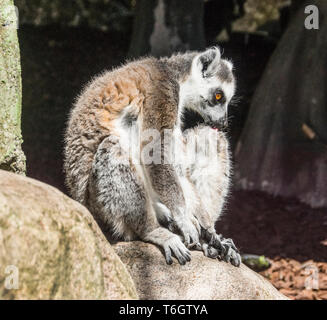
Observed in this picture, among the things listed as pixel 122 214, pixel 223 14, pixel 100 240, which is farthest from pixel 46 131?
pixel 100 240

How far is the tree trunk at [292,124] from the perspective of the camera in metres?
7.53

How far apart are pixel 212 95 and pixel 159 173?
1127 mm

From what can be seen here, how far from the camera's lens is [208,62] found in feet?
15.5

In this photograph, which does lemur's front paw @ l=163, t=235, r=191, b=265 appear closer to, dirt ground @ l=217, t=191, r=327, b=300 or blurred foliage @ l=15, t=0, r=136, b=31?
dirt ground @ l=217, t=191, r=327, b=300

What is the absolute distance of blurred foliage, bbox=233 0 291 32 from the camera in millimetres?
11266

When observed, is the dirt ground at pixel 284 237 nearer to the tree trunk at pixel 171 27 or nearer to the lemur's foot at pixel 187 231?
the lemur's foot at pixel 187 231

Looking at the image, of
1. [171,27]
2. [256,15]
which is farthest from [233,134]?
[256,15]

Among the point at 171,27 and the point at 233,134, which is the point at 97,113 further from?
the point at 233,134

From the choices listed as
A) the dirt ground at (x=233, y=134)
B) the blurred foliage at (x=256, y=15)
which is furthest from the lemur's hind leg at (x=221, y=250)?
the blurred foliage at (x=256, y=15)

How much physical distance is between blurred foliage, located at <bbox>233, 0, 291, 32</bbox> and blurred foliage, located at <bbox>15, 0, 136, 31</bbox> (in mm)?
2455

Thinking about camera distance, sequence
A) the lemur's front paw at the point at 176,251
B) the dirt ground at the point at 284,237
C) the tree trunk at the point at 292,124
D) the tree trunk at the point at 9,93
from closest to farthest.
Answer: the lemur's front paw at the point at 176,251 → the tree trunk at the point at 9,93 → the dirt ground at the point at 284,237 → the tree trunk at the point at 292,124

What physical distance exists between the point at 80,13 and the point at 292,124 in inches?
210

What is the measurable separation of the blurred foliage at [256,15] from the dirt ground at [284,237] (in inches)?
187
